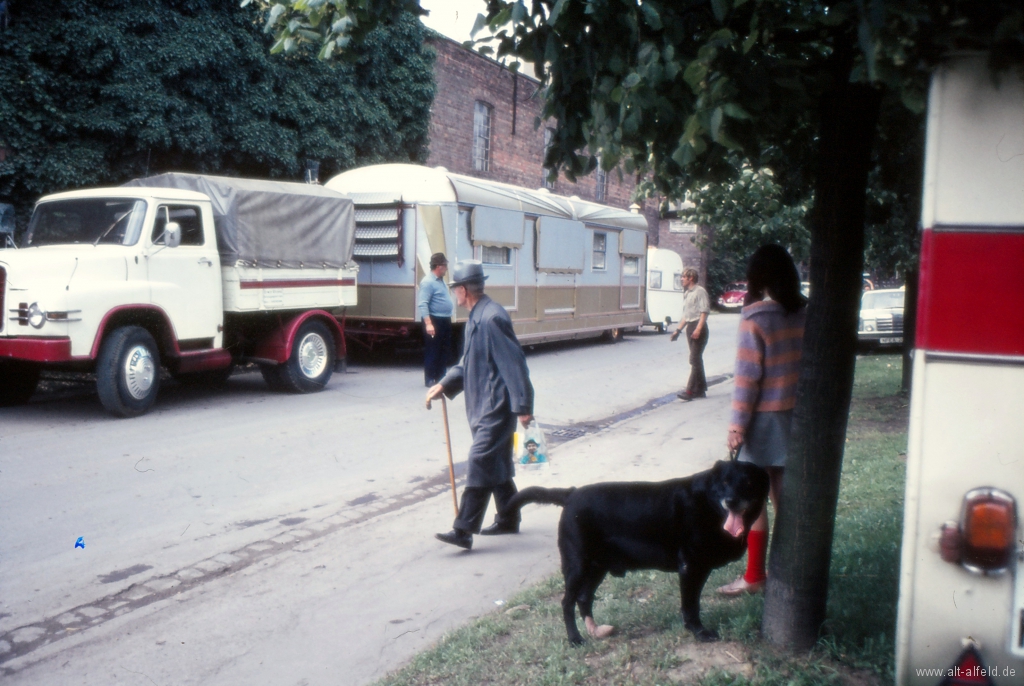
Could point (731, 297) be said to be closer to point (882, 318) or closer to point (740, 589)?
point (882, 318)

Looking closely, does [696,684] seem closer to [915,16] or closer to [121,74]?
[915,16]

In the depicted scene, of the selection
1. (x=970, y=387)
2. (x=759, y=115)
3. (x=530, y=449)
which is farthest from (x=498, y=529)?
(x=970, y=387)

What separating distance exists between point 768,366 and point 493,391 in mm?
1937

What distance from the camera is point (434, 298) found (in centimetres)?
1308

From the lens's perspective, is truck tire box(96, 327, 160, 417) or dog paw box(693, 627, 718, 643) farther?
truck tire box(96, 327, 160, 417)

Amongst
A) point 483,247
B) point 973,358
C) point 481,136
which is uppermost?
point 481,136

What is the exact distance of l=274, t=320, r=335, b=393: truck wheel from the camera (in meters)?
12.1

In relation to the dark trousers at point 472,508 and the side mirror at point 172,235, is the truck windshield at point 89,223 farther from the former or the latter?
the dark trousers at point 472,508

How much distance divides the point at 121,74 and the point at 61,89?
3.18 ft

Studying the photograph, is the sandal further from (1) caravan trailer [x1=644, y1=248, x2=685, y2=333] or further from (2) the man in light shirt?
(1) caravan trailer [x1=644, y1=248, x2=685, y2=333]

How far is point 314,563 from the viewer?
5531 millimetres

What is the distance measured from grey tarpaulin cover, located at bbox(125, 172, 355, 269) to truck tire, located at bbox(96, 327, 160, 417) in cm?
172

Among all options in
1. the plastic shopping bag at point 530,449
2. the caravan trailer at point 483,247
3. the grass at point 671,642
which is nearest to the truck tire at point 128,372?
the caravan trailer at point 483,247

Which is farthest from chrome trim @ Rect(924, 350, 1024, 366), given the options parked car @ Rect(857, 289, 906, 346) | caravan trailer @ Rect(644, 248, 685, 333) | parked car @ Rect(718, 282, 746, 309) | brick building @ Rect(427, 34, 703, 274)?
parked car @ Rect(718, 282, 746, 309)
